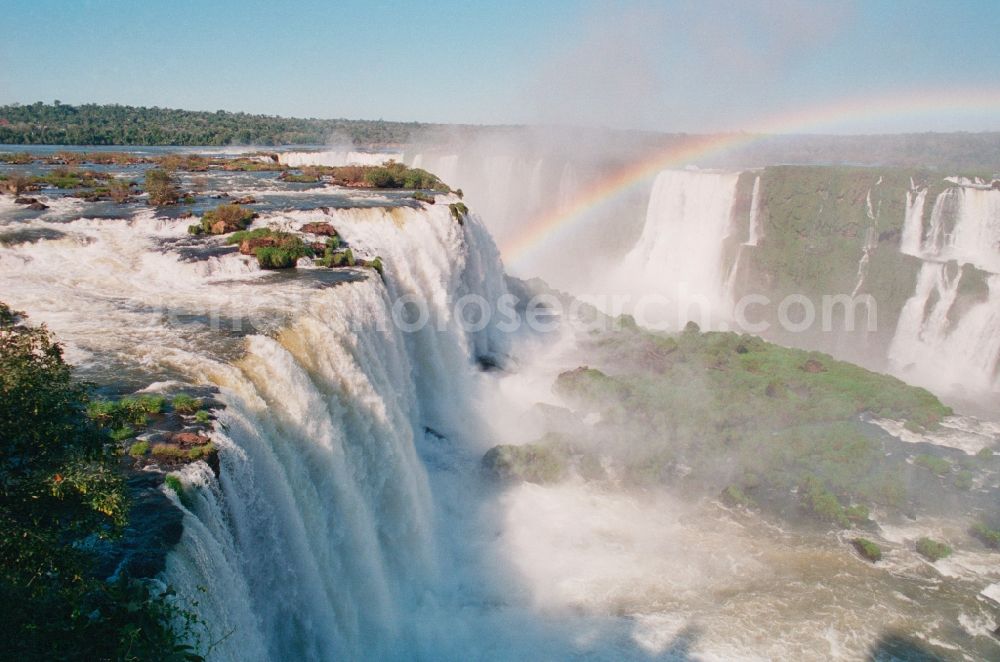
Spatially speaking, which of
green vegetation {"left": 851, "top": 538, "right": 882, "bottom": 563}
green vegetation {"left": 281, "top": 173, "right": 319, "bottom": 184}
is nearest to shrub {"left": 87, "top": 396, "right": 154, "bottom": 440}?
green vegetation {"left": 851, "top": 538, "right": 882, "bottom": 563}

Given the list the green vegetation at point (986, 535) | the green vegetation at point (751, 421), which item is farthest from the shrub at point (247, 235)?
the green vegetation at point (986, 535)

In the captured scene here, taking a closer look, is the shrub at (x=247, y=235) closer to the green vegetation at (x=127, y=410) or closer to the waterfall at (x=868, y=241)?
the green vegetation at (x=127, y=410)

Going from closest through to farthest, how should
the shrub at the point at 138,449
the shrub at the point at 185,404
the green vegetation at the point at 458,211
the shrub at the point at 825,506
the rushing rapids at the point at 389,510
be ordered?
the shrub at the point at 138,449
the shrub at the point at 185,404
the rushing rapids at the point at 389,510
the shrub at the point at 825,506
the green vegetation at the point at 458,211

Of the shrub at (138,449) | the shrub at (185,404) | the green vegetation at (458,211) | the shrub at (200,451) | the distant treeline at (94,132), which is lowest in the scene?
the shrub at (138,449)

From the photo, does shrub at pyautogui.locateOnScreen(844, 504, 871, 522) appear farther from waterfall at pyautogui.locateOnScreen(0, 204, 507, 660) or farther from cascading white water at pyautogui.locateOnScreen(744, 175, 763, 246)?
cascading white water at pyautogui.locateOnScreen(744, 175, 763, 246)

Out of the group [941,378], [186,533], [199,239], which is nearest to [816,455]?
[941,378]

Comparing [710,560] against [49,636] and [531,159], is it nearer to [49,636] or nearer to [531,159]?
[49,636]
